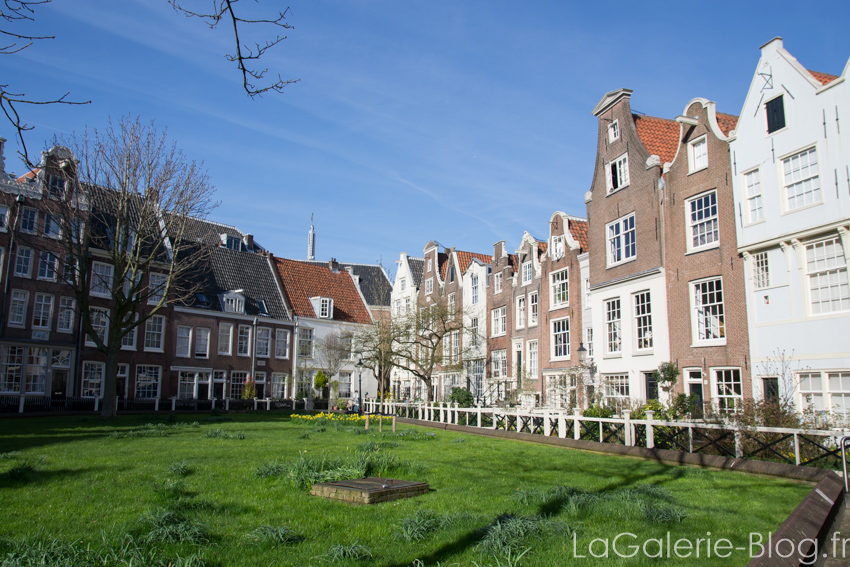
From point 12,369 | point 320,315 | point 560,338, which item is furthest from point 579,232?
point 12,369

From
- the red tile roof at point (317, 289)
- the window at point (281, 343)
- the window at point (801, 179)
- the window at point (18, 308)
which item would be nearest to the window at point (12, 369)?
the window at point (18, 308)

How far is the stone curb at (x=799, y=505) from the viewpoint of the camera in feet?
16.4

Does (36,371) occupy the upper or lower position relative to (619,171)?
lower

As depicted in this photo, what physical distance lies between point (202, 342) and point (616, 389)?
108ft

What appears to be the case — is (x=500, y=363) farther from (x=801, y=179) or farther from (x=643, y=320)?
(x=801, y=179)

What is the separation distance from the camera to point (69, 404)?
37000 millimetres

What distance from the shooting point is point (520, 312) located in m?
40.7

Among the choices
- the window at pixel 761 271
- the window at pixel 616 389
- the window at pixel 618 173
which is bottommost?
the window at pixel 616 389

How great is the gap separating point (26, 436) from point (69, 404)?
21210 millimetres

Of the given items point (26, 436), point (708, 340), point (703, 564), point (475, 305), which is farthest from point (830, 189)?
point (475, 305)

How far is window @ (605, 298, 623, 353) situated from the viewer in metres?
28.8

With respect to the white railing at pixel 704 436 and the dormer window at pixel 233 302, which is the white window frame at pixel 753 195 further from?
the dormer window at pixel 233 302

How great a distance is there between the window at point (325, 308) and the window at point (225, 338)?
9360 mm

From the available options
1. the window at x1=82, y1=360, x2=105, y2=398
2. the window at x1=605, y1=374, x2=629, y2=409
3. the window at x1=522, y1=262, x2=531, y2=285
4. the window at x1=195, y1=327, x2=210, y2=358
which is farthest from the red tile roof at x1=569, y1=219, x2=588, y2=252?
the window at x1=82, y1=360, x2=105, y2=398
